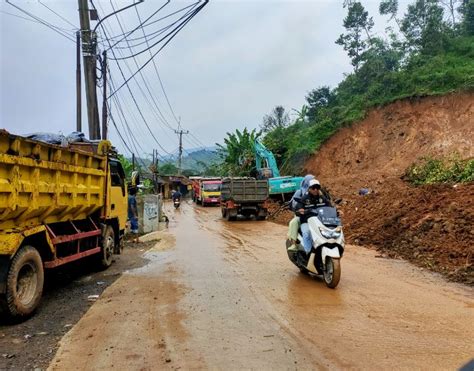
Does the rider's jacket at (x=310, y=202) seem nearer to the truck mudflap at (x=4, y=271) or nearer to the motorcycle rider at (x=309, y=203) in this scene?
the motorcycle rider at (x=309, y=203)

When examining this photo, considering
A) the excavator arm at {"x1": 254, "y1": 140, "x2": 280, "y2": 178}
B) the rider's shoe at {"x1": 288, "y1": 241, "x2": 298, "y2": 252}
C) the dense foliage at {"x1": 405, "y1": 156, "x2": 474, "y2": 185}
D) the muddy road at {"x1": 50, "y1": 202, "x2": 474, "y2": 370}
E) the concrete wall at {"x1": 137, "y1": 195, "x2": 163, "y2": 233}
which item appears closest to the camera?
the muddy road at {"x1": 50, "y1": 202, "x2": 474, "y2": 370}

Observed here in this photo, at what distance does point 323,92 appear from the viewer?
46844mm

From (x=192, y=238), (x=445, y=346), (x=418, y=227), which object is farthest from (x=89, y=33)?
(x=445, y=346)

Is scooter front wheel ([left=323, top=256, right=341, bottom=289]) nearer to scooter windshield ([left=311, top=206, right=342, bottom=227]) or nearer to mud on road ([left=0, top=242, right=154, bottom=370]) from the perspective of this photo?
scooter windshield ([left=311, top=206, right=342, bottom=227])

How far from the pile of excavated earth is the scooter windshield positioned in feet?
7.95

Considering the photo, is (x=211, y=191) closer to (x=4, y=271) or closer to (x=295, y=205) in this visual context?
(x=295, y=205)

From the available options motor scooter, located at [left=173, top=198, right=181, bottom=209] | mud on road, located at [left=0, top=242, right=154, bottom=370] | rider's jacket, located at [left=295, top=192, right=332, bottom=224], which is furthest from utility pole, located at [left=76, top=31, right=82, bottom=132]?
motor scooter, located at [left=173, top=198, right=181, bottom=209]

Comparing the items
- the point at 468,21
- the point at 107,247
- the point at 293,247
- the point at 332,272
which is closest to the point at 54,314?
the point at 107,247

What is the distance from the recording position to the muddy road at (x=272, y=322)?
174 inches

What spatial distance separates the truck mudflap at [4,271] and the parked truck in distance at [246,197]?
1682 cm

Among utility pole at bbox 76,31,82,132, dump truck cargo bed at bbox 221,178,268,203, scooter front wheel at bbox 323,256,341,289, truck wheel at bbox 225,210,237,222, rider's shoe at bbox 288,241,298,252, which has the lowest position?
scooter front wheel at bbox 323,256,341,289

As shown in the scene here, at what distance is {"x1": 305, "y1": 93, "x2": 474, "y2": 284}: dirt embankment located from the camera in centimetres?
988

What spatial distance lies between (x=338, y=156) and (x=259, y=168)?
18.4 feet

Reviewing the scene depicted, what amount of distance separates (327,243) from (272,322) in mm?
2297
